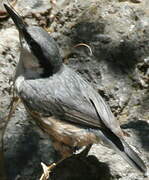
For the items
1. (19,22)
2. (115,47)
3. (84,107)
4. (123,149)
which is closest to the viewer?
(123,149)

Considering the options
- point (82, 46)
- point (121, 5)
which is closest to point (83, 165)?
point (82, 46)

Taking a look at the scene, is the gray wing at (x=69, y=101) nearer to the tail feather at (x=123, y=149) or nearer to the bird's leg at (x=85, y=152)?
the tail feather at (x=123, y=149)

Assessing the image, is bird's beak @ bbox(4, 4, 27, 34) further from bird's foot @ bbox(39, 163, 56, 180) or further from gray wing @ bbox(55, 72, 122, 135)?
bird's foot @ bbox(39, 163, 56, 180)

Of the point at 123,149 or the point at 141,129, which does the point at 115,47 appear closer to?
the point at 141,129

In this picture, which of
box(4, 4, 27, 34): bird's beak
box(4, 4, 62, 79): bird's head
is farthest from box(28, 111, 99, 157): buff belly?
box(4, 4, 27, 34): bird's beak

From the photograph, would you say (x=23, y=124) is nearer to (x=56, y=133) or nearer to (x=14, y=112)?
(x=14, y=112)

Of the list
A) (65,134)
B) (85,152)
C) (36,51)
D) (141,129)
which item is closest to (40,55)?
(36,51)
